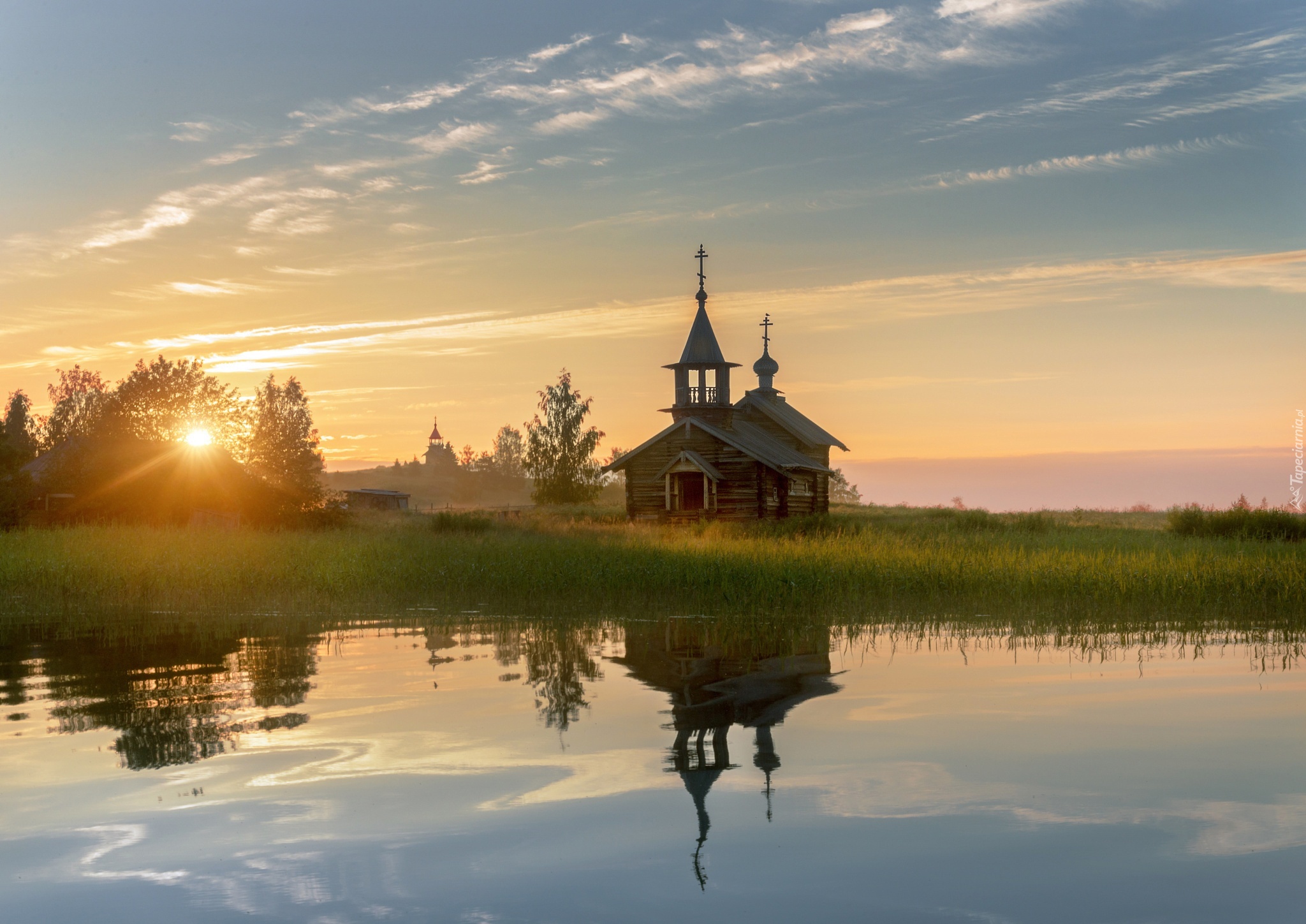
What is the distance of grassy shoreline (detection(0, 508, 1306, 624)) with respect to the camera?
1767cm

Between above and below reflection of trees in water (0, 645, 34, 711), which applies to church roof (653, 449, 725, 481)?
above

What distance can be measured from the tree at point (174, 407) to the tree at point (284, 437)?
175cm

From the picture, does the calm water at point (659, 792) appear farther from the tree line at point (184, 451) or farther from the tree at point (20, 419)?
the tree at point (20, 419)

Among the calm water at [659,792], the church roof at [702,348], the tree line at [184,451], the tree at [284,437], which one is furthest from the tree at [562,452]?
the calm water at [659,792]

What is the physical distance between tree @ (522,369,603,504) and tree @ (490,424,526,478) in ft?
202

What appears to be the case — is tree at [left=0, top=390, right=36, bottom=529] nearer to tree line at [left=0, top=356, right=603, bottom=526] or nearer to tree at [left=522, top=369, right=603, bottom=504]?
tree line at [left=0, top=356, right=603, bottom=526]

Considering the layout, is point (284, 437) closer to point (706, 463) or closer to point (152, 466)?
point (152, 466)

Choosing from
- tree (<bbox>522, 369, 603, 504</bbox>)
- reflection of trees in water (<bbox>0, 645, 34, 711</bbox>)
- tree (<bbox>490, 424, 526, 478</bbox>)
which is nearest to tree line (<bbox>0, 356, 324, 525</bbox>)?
tree (<bbox>522, 369, 603, 504</bbox>)

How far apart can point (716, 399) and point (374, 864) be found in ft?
118

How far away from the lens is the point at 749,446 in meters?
40.3

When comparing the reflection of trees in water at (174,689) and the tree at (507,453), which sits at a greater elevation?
the tree at (507,453)

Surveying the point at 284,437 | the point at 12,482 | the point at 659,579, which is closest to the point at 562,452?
the point at 284,437

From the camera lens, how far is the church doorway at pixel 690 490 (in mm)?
40281

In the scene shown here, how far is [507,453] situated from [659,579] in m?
118
